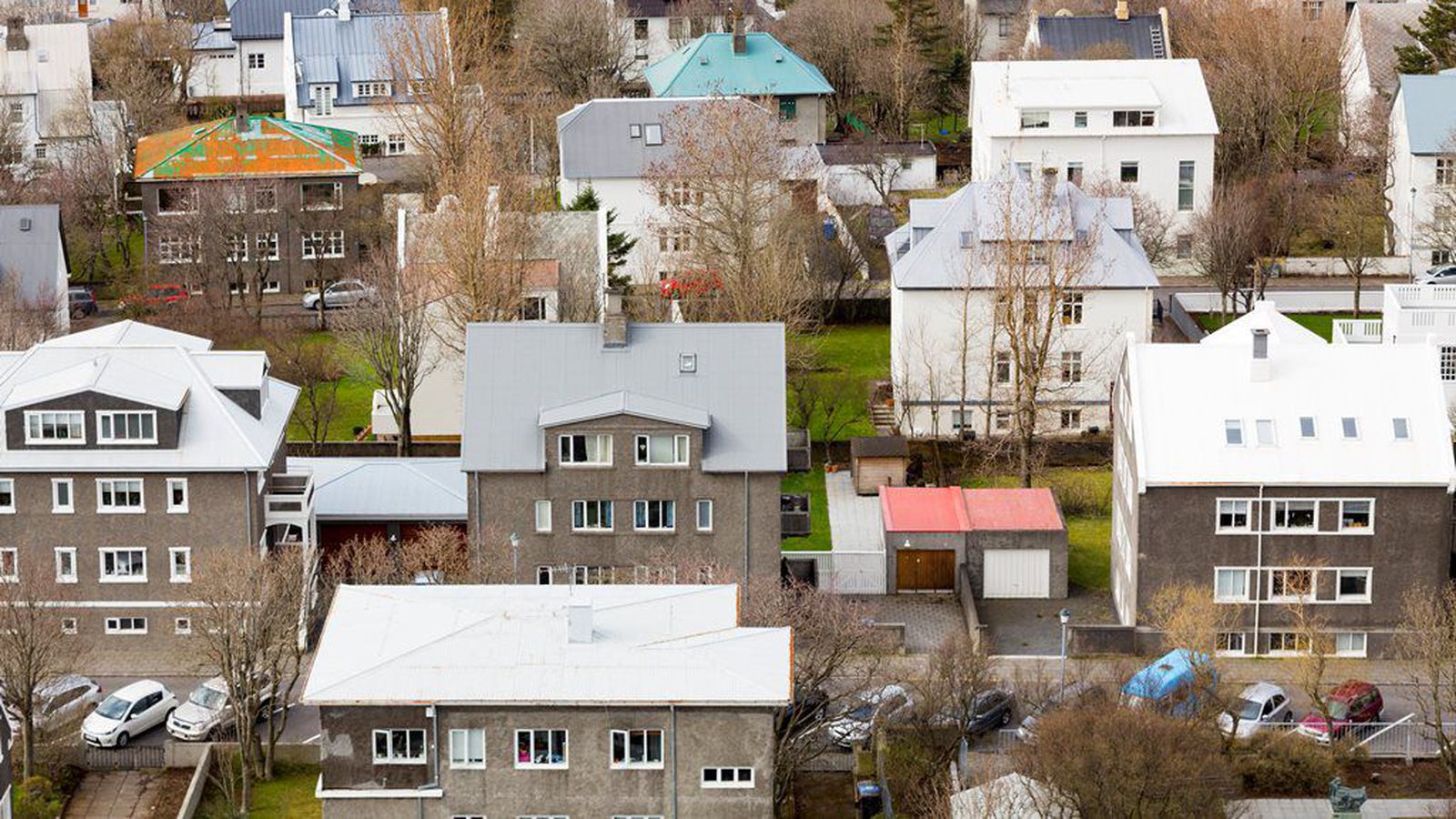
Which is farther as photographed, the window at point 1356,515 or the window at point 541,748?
the window at point 1356,515

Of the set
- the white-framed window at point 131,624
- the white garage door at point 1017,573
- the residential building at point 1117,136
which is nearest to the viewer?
the white-framed window at point 131,624

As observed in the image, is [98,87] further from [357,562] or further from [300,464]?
[357,562]

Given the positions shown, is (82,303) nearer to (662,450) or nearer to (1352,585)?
(662,450)

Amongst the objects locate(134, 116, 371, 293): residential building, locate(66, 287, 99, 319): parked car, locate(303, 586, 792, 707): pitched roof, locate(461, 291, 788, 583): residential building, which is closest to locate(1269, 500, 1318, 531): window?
locate(461, 291, 788, 583): residential building

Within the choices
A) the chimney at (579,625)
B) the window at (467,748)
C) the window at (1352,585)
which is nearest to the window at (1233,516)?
the window at (1352,585)

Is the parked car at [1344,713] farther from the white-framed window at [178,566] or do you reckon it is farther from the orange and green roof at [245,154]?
the orange and green roof at [245,154]

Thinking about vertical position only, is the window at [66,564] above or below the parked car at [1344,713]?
above
